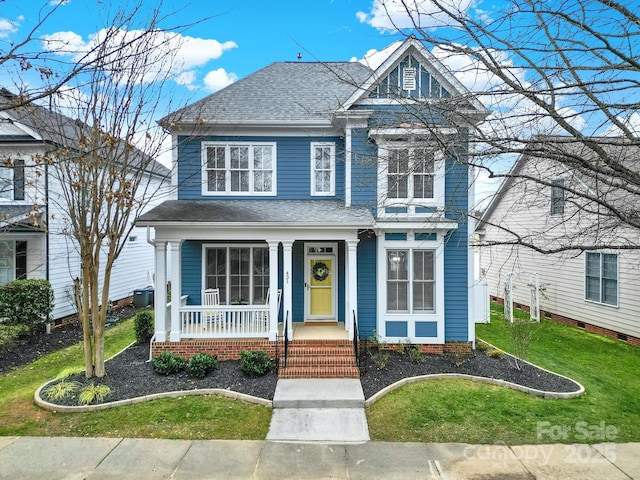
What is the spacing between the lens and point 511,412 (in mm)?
6555

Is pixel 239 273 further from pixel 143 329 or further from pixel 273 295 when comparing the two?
pixel 143 329

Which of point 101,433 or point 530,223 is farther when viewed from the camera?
point 530,223

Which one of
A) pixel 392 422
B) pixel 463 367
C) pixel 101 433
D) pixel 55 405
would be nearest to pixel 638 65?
pixel 392 422

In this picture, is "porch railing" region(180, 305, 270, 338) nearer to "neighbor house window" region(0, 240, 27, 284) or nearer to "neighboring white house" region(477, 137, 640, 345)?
"neighboring white house" region(477, 137, 640, 345)

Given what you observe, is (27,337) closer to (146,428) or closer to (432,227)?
(146,428)

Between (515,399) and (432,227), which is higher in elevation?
(432,227)

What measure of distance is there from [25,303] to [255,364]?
8492 millimetres

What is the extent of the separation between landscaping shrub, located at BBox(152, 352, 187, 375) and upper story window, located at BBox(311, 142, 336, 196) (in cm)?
552

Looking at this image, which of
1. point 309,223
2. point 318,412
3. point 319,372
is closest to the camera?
point 318,412

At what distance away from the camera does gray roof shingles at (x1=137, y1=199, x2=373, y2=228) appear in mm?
9078

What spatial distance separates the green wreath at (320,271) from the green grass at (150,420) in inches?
183

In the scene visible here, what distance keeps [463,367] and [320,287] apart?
4.28m

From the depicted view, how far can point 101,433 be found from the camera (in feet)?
19.2

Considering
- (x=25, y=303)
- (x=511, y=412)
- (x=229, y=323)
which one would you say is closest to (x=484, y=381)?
(x=511, y=412)
